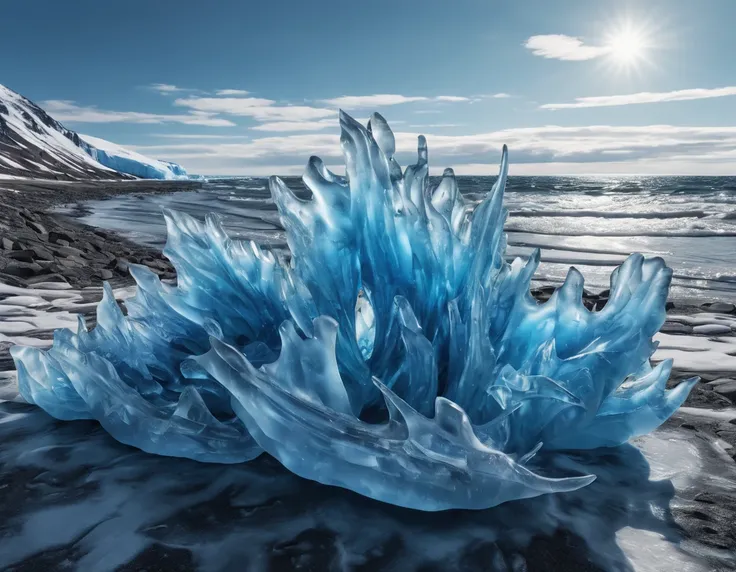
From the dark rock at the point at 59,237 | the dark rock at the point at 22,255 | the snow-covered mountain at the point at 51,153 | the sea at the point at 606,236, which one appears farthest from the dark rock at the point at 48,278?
the snow-covered mountain at the point at 51,153

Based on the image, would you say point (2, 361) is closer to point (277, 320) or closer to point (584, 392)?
point (277, 320)

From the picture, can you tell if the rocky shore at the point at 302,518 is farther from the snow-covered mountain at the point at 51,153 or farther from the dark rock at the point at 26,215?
the snow-covered mountain at the point at 51,153

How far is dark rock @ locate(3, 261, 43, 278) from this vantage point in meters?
5.54

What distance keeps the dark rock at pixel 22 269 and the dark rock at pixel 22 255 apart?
39cm

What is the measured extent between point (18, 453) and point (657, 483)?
2221mm

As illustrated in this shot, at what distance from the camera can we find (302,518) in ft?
5.63

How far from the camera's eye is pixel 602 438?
2184mm

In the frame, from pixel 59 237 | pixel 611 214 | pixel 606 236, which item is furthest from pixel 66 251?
pixel 611 214

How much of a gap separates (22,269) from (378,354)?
187 inches

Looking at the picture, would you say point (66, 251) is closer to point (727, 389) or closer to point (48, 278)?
point (48, 278)

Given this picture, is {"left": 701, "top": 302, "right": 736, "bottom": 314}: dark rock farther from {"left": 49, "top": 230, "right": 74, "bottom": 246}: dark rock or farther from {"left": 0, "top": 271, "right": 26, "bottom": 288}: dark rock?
{"left": 49, "top": 230, "right": 74, "bottom": 246}: dark rock

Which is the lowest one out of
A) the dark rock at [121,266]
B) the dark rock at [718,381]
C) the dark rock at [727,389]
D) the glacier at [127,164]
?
the glacier at [127,164]

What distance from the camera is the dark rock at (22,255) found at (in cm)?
609

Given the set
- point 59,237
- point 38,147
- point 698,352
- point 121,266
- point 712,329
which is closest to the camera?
point 698,352
